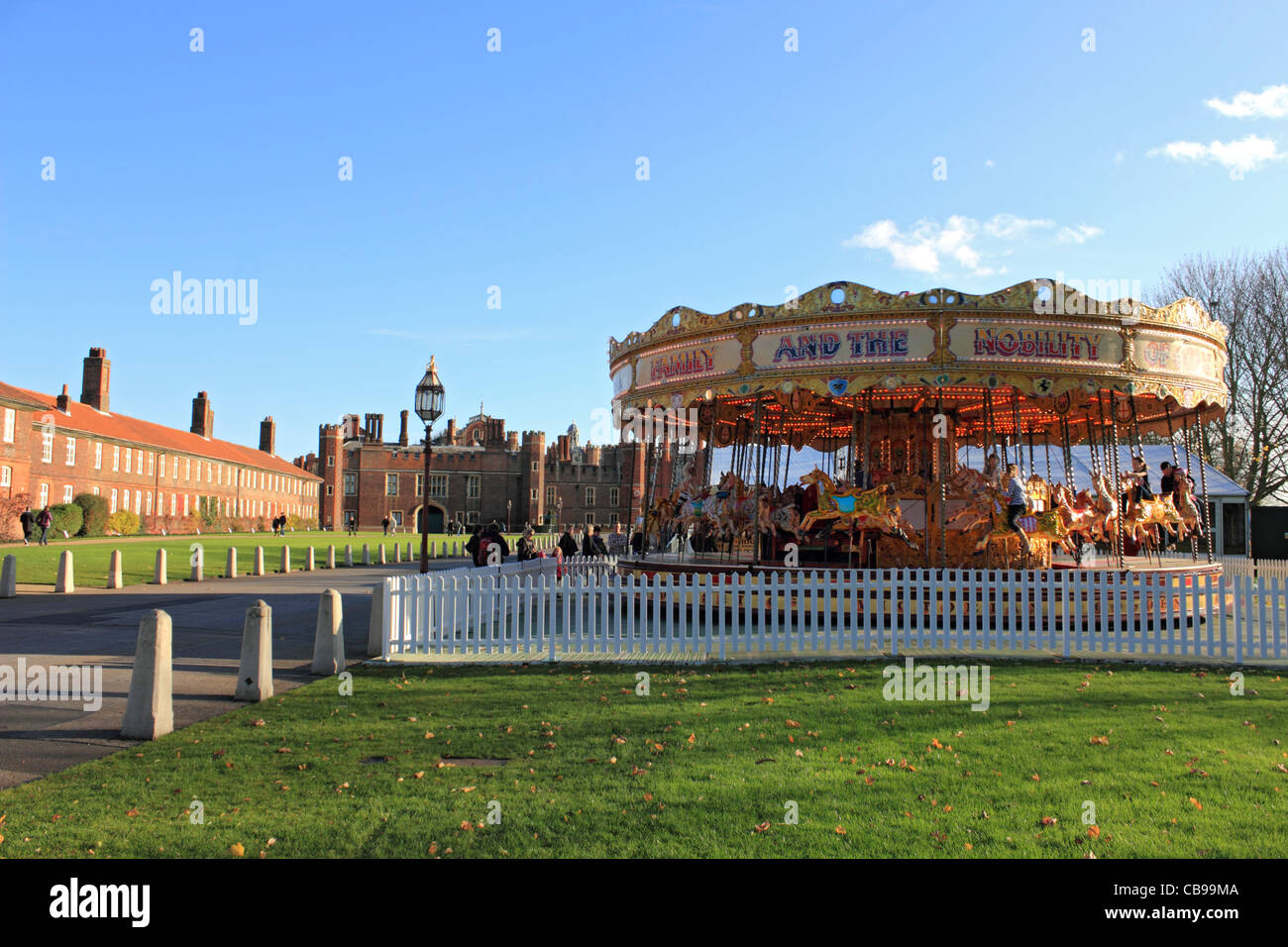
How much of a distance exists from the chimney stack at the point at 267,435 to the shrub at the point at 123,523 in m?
37.5

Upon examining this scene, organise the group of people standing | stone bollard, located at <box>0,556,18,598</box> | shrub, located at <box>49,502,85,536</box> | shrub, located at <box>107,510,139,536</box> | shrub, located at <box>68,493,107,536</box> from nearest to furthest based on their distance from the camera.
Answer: stone bollard, located at <box>0,556,18,598</box>, the group of people standing, shrub, located at <box>49,502,85,536</box>, shrub, located at <box>68,493,107,536</box>, shrub, located at <box>107,510,139,536</box>

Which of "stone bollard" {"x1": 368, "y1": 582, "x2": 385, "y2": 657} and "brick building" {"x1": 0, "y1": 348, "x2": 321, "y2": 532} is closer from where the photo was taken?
"stone bollard" {"x1": 368, "y1": 582, "x2": 385, "y2": 657}

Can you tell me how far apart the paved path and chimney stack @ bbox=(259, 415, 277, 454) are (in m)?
71.9

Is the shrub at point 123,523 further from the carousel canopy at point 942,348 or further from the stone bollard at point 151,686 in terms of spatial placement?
the stone bollard at point 151,686

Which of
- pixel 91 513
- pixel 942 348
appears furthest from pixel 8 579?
pixel 91 513

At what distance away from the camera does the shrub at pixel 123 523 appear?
4826 centimetres

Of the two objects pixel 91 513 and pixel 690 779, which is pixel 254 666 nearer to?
pixel 690 779

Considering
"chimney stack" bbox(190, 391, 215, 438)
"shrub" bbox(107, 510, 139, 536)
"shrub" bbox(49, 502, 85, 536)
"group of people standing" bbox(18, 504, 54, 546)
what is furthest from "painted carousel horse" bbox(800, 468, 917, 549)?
"chimney stack" bbox(190, 391, 215, 438)

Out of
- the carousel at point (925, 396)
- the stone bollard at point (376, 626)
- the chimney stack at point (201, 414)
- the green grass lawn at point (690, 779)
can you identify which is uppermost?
the chimney stack at point (201, 414)

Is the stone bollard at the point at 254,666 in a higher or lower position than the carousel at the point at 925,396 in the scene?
lower

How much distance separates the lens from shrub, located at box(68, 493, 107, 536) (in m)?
44.9

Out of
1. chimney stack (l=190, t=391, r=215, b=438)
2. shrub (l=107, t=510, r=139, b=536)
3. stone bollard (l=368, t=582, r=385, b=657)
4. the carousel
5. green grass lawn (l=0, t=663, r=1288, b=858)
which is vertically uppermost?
chimney stack (l=190, t=391, r=215, b=438)

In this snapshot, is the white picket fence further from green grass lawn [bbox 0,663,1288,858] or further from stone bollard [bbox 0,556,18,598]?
stone bollard [bbox 0,556,18,598]

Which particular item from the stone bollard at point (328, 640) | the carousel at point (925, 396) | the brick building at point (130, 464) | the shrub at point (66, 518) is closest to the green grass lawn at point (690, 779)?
the stone bollard at point (328, 640)
